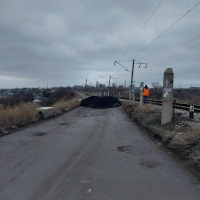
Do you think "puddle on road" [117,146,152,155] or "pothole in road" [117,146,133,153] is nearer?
"puddle on road" [117,146,152,155]

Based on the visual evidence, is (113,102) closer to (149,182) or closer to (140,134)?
(140,134)

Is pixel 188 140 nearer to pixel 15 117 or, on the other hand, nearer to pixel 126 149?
pixel 126 149

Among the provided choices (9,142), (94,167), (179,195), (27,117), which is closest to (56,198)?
(94,167)

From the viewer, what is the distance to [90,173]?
18.1ft

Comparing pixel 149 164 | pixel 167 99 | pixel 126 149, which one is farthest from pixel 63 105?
pixel 149 164

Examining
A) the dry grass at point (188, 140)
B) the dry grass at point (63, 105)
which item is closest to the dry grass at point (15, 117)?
the dry grass at point (63, 105)

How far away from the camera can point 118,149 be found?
8.12 m

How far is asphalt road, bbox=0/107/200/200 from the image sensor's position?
439 cm

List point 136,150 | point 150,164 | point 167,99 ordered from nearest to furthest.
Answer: point 150,164
point 136,150
point 167,99

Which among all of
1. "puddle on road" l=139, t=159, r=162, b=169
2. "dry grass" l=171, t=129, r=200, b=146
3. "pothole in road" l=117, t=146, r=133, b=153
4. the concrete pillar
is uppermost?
the concrete pillar

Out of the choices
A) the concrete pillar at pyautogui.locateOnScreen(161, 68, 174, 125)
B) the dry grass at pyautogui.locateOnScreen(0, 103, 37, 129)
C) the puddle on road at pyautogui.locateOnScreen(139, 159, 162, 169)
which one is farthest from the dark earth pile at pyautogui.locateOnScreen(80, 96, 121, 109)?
the puddle on road at pyautogui.locateOnScreen(139, 159, 162, 169)

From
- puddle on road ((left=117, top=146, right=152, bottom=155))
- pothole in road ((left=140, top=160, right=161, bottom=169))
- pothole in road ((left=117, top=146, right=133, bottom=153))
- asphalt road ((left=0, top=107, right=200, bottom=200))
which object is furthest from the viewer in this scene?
pothole in road ((left=117, top=146, right=133, bottom=153))

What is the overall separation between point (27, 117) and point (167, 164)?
11.4 m

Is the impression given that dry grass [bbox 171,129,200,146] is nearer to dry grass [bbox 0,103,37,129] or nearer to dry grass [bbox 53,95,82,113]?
dry grass [bbox 0,103,37,129]
